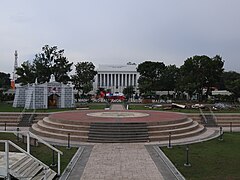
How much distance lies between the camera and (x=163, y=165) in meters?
12.4

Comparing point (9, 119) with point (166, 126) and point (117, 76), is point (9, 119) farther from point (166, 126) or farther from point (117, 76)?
point (117, 76)

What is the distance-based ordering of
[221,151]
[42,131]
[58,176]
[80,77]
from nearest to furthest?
[58,176], [221,151], [42,131], [80,77]

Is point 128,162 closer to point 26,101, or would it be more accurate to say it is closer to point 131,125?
point 131,125

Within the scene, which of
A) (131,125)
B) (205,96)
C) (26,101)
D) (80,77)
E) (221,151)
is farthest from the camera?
(80,77)

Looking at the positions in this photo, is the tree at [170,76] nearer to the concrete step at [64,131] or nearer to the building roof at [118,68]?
the building roof at [118,68]

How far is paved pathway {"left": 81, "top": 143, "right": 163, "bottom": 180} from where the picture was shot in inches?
424

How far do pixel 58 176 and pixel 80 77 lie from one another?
63296 millimetres

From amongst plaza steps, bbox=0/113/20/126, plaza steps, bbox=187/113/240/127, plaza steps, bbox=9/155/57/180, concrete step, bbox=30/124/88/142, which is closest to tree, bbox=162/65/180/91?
plaza steps, bbox=187/113/240/127

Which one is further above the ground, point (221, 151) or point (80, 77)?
point (80, 77)

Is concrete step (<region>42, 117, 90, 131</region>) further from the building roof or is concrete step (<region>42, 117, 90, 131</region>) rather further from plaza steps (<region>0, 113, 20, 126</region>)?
the building roof

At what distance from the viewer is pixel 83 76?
2896 inches

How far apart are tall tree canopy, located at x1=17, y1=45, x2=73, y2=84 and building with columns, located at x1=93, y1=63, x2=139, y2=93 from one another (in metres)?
45.7

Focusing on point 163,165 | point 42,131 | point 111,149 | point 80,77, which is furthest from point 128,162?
point 80,77

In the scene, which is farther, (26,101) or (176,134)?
(26,101)
